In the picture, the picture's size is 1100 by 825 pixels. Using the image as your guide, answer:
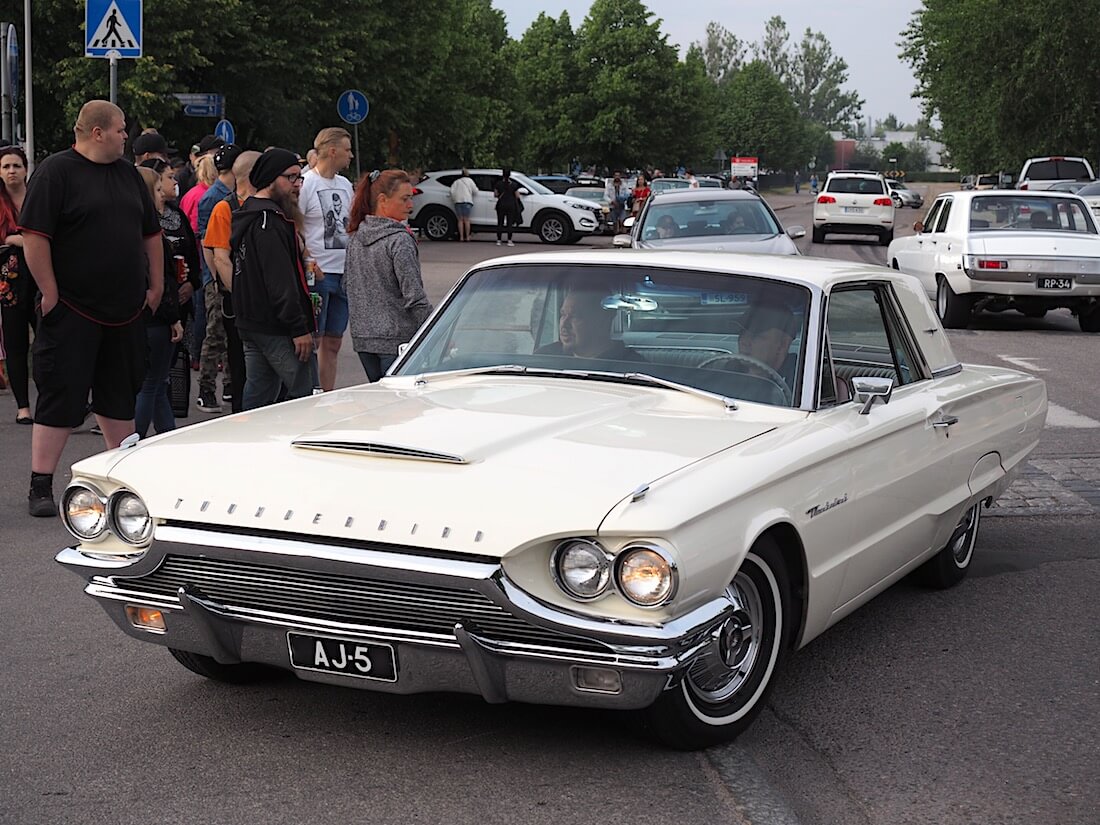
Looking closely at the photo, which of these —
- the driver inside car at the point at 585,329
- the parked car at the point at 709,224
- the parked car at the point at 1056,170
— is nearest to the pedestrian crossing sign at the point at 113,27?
the parked car at the point at 709,224

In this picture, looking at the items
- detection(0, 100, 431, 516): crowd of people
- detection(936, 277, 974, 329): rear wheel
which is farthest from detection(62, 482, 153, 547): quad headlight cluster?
detection(936, 277, 974, 329): rear wheel

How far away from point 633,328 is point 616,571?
5.80ft

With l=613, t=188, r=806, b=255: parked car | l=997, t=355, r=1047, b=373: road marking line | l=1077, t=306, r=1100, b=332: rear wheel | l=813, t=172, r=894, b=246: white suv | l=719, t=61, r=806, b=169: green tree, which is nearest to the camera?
l=997, t=355, r=1047, b=373: road marking line

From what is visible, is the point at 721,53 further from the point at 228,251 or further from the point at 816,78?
the point at 228,251

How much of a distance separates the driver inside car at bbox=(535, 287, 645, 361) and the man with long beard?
Result: 2560 mm

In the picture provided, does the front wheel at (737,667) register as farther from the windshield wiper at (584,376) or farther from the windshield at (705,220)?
the windshield at (705,220)

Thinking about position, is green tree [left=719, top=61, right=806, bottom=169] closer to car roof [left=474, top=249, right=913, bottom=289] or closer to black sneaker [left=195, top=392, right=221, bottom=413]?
black sneaker [left=195, top=392, right=221, bottom=413]

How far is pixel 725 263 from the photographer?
226 inches

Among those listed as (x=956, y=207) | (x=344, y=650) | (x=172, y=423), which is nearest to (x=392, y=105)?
(x=956, y=207)

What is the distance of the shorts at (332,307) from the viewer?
32.8 ft

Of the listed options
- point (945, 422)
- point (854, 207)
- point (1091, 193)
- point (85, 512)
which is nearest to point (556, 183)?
point (854, 207)

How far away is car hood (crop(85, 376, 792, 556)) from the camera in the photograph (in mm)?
4035

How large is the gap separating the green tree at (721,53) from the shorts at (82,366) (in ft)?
561

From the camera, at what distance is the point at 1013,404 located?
6770 millimetres
